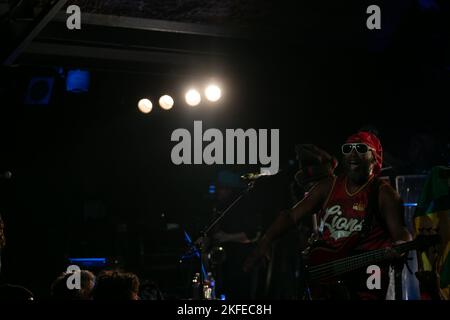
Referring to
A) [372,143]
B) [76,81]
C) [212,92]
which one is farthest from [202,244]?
[76,81]

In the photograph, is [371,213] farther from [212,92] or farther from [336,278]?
[212,92]

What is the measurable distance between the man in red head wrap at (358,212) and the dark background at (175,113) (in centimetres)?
165

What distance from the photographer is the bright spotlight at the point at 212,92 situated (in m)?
8.66

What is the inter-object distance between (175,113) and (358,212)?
565 cm

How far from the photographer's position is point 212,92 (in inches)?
341

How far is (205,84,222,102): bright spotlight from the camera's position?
28.4ft

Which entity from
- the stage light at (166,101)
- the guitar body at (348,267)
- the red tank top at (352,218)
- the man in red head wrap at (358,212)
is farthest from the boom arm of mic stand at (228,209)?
the stage light at (166,101)

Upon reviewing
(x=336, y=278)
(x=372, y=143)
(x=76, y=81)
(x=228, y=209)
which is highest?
(x=76, y=81)

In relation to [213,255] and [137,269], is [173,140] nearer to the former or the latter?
[137,269]

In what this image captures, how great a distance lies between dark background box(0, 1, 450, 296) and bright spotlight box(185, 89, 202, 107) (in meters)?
0.27

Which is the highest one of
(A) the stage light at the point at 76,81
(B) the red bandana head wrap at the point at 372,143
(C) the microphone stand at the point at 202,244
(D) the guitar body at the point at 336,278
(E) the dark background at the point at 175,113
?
(A) the stage light at the point at 76,81

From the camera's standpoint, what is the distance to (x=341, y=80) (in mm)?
8289

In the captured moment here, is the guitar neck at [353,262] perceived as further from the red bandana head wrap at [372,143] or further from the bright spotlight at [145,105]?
the bright spotlight at [145,105]
